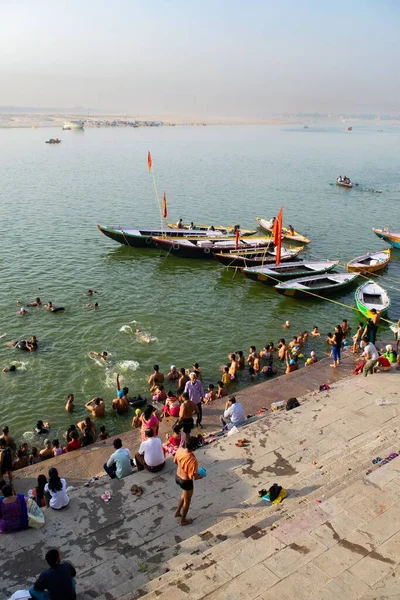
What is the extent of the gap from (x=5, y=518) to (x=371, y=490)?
670 cm

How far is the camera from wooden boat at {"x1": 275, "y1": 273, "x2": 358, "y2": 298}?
1077 inches

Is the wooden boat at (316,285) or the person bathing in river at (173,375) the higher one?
the wooden boat at (316,285)

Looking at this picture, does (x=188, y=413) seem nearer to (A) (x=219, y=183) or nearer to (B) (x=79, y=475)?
(B) (x=79, y=475)

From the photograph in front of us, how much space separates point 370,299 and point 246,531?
20.1 meters

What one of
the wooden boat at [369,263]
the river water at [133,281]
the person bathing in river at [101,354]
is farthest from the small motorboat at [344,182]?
the person bathing in river at [101,354]

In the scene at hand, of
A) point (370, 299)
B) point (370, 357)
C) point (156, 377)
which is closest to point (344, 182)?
point (370, 299)

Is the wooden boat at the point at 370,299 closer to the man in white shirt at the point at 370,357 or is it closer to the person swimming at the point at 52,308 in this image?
the man in white shirt at the point at 370,357

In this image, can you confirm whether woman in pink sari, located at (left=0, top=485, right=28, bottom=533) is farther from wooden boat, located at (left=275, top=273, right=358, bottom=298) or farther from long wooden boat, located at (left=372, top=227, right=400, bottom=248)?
long wooden boat, located at (left=372, top=227, right=400, bottom=248)

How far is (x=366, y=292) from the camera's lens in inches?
1037

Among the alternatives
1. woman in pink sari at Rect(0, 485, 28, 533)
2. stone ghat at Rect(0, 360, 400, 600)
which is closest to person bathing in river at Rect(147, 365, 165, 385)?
stone ghat at Rect(0, 360, 400, 600)

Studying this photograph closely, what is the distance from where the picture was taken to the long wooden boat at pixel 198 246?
3347 centimetres

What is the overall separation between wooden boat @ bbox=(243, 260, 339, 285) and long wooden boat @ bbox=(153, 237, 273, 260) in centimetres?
321

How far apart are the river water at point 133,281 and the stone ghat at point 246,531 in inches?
245

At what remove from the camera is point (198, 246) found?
33.5m
